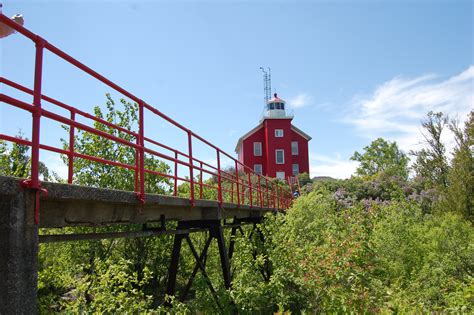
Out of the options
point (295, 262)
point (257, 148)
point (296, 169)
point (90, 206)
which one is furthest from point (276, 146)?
point (90, 206)

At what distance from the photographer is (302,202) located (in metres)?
15.8

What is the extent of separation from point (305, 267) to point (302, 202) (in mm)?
5804

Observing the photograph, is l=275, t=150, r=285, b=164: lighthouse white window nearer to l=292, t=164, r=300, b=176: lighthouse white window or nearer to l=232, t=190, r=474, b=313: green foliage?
l=292, t=164, r=300, b=176: lighthouse white window

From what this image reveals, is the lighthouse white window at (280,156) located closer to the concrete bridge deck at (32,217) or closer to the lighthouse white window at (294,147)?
the lighthouse white window at (294,147)

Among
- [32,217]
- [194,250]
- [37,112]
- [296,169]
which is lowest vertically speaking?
[194,250]

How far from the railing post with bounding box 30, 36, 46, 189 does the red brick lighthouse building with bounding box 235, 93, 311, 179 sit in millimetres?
42429

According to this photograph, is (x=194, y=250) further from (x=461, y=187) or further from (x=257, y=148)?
(x=257, y=148)

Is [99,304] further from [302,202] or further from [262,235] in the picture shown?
[302,202]

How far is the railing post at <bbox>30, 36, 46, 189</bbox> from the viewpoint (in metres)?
3.40

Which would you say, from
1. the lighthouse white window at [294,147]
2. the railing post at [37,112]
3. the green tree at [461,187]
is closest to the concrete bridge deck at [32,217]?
the railing post at [37,112]

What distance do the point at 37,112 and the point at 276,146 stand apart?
42915mm

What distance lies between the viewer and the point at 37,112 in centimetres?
352

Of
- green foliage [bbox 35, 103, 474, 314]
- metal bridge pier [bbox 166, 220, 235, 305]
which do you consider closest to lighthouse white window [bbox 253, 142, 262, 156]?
green foliage [bbox 35, 103, 474, 314]

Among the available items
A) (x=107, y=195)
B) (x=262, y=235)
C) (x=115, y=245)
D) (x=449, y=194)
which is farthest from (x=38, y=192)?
(x=449, y=194)
